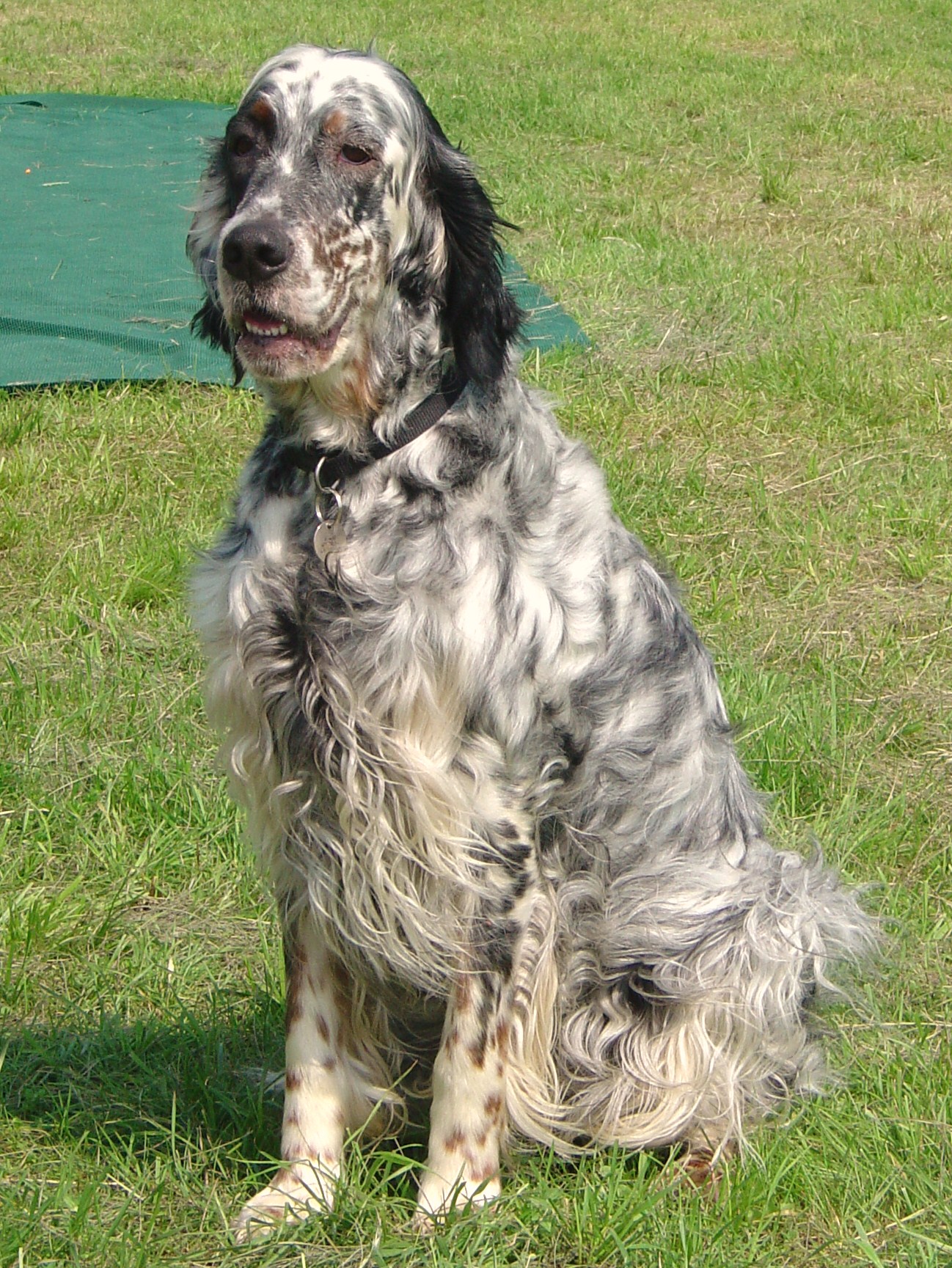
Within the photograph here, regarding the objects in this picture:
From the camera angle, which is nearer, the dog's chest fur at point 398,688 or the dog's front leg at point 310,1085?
the dog's chest fur at point 398,688

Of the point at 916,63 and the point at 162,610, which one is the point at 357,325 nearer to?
the point at 162,610

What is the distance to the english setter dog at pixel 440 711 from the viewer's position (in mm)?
2420

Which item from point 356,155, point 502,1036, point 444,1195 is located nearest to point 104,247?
point 356,155

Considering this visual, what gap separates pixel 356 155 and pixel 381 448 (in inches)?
18.6

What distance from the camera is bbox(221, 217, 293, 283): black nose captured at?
2348 mm

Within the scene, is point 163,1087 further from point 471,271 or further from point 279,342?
point 471,271

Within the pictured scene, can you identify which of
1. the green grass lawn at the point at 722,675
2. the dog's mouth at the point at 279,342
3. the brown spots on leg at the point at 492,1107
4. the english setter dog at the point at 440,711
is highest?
the dog's mouth at the point at 279,342

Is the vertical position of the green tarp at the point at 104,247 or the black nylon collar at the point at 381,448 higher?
the black nylon collar at the point at 381,448

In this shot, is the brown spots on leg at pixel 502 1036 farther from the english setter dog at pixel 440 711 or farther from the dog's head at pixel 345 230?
the dog's head at pixel 345 230

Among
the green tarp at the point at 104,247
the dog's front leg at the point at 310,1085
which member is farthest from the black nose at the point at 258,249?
the green tarp at the point at 104,247

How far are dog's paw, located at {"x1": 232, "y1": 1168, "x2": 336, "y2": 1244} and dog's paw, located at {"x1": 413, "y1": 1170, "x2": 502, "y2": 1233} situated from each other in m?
0.15

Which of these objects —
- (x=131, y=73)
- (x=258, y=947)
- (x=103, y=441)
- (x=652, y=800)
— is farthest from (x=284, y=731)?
(x=131, y=73)

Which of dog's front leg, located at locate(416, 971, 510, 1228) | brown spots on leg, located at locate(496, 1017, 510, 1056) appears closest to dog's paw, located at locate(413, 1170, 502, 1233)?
dog's front leg, located at locate(416, 971, 510, 1228)

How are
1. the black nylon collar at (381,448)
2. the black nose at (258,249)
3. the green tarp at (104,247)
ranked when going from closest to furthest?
the black nose at (258,249)
the black nylon collar at (381,448)
the green tarp at (104,247)
